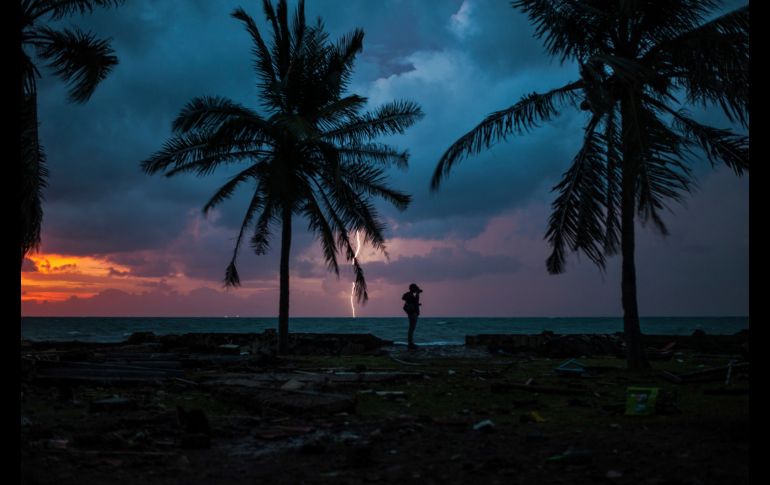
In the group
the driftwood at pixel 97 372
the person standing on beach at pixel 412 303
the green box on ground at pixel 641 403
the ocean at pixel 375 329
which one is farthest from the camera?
the ocean at pixel 375 329

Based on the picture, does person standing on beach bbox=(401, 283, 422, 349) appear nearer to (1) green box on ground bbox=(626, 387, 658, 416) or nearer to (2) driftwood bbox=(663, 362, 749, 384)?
(2) driftwood bbox=(663, 362, 749, 384)

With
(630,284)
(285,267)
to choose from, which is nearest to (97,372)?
(285,267)

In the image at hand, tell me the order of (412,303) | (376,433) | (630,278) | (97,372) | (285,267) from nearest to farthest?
1. (376,433)
2. (97,372)
3. (630,278)
4. (285,267)
5. (412,303)

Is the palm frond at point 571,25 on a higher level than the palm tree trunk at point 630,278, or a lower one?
higher

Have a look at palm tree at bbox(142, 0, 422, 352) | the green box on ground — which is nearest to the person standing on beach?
palm tree at bbox(142, 0, 422, 352)

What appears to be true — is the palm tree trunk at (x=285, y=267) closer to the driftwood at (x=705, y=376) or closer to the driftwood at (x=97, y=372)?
the driftwood at (x=97, y=372)

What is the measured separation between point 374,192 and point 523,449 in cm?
1300

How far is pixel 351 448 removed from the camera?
4266 millimetres

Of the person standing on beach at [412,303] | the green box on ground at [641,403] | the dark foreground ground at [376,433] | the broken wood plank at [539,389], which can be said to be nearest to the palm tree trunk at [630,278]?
the dark foreground ground at [376,433]

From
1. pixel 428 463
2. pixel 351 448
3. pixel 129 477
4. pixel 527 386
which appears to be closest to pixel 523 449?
pixel 428 463

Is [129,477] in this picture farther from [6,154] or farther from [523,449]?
[523,449]

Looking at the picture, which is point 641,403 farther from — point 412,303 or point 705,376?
point 412,303

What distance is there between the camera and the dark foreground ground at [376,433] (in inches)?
146

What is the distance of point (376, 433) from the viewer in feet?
16.2
